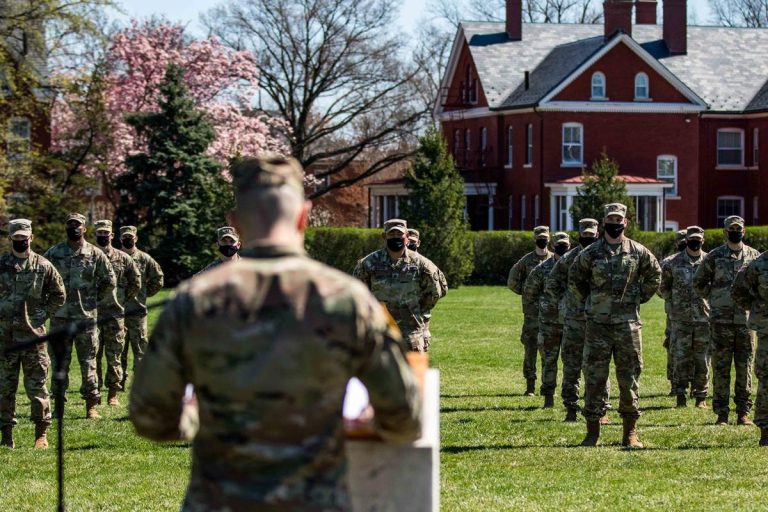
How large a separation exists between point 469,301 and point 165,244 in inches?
481

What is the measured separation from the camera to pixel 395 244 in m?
16.1

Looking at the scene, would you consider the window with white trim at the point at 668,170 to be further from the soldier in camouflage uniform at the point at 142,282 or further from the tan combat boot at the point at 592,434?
the tan combat boot at the point at 592,434

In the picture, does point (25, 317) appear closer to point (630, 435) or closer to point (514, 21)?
point (630, 435)

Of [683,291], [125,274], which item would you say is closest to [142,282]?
[125,274]

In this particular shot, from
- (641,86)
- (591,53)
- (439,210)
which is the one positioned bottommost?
(439,210)

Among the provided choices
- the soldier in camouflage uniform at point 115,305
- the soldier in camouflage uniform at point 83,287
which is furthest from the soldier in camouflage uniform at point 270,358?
the soldier in camouflage uniform at point 115,305

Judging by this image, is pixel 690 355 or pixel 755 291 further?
pixel 690 355

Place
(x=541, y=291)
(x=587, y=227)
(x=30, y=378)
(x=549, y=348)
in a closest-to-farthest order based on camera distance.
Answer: (x=30, y=378)
(x=587, y=227)
(x=549, y=348)
(x=541, y=291)

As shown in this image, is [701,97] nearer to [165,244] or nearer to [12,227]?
[165,244]

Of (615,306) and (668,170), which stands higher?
(668,170)

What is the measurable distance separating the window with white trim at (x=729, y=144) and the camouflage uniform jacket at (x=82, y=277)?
168 feet

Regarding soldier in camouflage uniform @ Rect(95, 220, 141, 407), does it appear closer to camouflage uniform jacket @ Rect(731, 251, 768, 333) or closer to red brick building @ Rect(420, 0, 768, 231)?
camouflage uniform jacket @ Rect(731, 251, 768, 333)

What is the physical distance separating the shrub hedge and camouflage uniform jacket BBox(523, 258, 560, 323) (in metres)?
31.3

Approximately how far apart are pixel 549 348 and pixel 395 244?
527 centimetres
